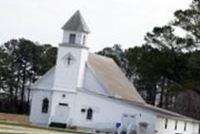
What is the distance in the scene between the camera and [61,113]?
69.2 metres

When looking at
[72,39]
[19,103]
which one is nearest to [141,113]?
[72,39]

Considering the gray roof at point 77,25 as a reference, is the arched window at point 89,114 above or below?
below

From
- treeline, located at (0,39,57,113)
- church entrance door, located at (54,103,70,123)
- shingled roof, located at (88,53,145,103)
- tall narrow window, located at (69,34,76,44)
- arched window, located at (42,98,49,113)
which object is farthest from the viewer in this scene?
treeline, located at (0,39,57,113)

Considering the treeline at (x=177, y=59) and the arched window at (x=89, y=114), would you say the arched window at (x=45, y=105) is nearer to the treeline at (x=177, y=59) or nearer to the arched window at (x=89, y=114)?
the arched window at (x=89, y=114)

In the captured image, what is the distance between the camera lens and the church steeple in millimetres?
69375

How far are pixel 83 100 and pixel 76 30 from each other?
6.86m

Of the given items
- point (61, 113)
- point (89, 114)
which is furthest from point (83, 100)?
point (61, 113)

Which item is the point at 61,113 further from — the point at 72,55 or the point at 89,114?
the point at 72,55

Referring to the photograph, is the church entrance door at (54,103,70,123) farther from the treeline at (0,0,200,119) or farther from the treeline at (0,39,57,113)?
the treeline at (0,39,57,113)

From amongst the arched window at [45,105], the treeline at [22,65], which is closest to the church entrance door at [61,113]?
the arched window at [45,105]

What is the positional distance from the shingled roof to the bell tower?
2035 mm

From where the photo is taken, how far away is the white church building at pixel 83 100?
2608 inches

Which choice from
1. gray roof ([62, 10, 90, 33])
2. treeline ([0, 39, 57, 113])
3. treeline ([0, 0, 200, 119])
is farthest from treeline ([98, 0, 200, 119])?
treeline ([0, 39, 57, 113])

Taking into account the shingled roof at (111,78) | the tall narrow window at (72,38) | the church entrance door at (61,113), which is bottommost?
the church entrance door at (61,113)
